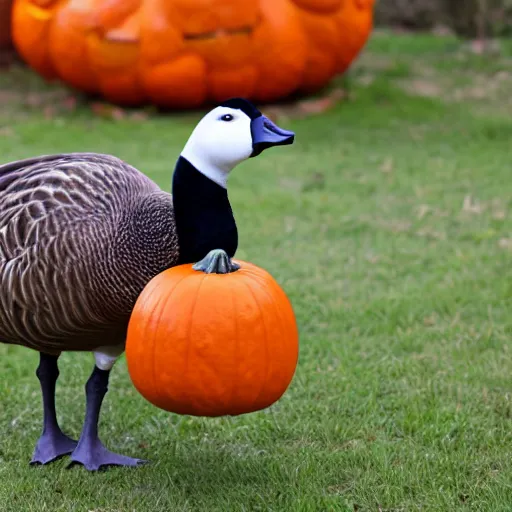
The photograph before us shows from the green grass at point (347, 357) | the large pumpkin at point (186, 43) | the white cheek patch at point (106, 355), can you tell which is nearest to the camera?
the green grass at point (347, 357)

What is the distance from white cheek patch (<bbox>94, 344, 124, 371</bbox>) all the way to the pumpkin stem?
0.77m

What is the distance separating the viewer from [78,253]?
10.4ft

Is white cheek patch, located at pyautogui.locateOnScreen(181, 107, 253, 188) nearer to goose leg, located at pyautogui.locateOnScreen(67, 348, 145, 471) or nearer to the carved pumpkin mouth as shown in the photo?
goose leg, located at pyautogui.locateOnScreen(67, 348, 145, 471)

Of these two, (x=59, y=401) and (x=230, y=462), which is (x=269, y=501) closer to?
(x=230, y=462)

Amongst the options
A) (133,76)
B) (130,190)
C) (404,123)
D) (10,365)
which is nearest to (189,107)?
(133,76)

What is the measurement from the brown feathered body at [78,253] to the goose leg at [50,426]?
376mm

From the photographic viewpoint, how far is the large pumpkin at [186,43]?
9422mm

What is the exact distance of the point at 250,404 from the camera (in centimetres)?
300

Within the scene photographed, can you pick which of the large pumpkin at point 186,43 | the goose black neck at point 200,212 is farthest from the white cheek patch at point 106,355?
the large pumpkin at point 186,43

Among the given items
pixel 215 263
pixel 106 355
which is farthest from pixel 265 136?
pixel 106 355

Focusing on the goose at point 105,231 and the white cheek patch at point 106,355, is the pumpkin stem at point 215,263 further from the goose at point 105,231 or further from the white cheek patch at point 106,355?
the white cheek patch at point 106,355

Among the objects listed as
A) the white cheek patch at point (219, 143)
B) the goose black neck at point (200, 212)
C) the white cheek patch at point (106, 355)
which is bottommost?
the white cheek patch at point (106, 355)

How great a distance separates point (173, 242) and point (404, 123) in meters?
7.48

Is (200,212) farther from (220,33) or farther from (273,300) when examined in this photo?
(220,33)
